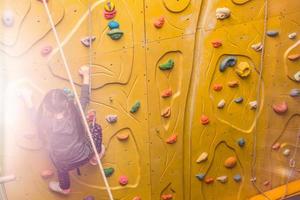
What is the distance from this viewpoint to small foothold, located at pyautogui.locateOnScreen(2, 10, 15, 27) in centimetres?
133

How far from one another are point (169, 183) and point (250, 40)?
95cm

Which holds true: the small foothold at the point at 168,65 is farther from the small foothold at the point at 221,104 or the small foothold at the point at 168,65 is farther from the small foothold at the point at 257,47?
the small foothold at the point at 257,47

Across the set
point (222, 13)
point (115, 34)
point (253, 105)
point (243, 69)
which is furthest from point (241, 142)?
point (115, 34)

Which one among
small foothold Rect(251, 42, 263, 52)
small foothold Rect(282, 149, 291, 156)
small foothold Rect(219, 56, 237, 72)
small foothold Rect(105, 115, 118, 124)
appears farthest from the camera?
small foothold Rect(282, 149, 291, 156)

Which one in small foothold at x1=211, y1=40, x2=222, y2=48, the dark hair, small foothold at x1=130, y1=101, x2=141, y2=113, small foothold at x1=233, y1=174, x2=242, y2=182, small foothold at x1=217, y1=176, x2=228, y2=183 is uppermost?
small foothold at x1=211, y1=40, x2=222, y2=48

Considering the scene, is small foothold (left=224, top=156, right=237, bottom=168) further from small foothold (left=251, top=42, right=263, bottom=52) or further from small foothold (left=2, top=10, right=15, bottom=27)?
small foothold (left=2, top=10, right=15, bottom=27)

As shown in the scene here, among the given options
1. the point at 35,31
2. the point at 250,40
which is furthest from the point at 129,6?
the point at 250,40

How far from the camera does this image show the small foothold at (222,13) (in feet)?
6.42

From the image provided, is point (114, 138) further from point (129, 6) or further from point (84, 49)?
point (129, 6)

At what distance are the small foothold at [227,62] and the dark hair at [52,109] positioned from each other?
934 mm

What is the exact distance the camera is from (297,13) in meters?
2.26

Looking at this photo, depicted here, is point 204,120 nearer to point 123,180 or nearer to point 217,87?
point 217,87

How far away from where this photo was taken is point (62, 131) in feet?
4.76

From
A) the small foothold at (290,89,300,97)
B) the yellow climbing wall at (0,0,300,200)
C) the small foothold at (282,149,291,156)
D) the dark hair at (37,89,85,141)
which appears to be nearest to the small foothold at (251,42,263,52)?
the yellow climbing wall at (0,0,300,200)
